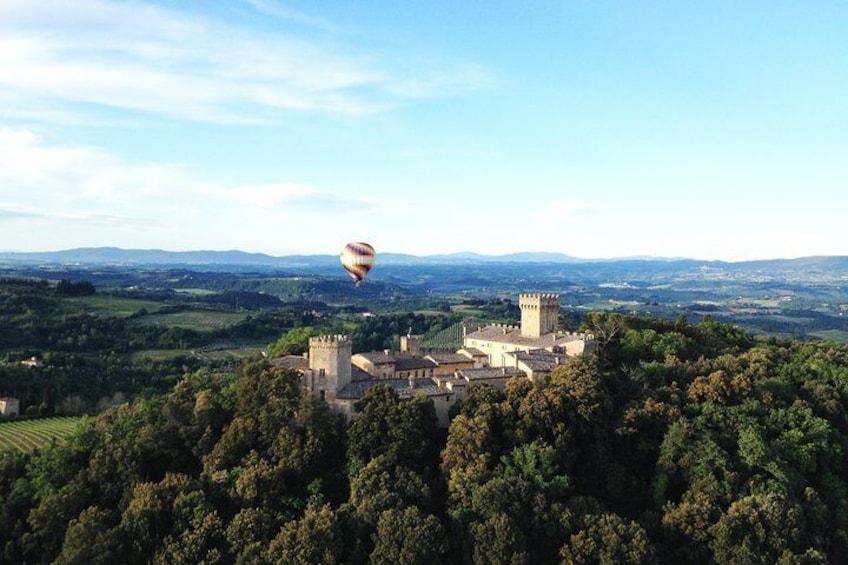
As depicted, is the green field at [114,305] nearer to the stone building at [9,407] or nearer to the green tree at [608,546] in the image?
the stone building at [9,407]

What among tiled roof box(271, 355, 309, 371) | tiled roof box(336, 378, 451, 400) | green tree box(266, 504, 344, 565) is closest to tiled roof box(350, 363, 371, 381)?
tiled roof box(336, 378, 451, 400)

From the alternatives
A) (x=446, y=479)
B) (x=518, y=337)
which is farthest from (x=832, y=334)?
(x=446, y=479)

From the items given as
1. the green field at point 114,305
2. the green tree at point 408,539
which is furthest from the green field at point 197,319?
the green tree at point 408,539

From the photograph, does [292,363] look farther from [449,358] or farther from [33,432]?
[33,432]

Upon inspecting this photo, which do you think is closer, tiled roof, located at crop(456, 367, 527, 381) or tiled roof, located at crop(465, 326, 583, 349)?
tiled roof, located at crop(456, 367, 527, 381)

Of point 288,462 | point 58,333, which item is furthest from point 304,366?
point 58,333

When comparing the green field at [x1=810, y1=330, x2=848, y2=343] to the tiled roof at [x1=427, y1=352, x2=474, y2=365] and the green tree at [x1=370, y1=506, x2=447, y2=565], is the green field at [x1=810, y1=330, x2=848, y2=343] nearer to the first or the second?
the tiled roof at [x1=427, y1=352, x2=474, y2=365]
